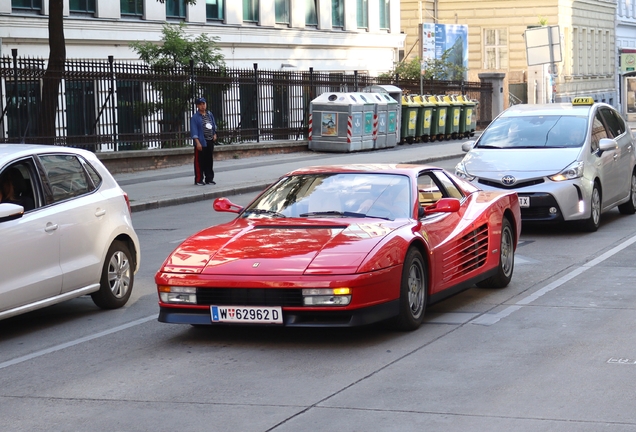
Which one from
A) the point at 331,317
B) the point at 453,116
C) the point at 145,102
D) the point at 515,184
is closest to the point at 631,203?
the point at 515,184

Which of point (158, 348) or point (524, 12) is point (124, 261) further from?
point (524, 12)

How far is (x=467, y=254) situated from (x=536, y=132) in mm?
6346

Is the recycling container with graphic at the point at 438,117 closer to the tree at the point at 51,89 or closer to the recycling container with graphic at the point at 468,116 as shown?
the recycling container with graphic at the point at 468,116

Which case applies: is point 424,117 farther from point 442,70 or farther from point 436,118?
point 442,70

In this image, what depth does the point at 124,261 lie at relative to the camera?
33.9ft

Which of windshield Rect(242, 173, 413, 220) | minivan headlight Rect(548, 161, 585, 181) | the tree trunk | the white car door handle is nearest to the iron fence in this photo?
the tree trunk

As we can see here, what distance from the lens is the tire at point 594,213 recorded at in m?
14.8

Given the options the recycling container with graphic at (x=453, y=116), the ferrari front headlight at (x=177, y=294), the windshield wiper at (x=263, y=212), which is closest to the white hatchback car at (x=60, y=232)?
the ferrari front headlight at (x=177, y=294)

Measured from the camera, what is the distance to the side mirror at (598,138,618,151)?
49.3 ft

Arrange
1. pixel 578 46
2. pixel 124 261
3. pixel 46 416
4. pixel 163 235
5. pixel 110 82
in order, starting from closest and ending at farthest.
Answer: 1. pixel 46 416
2. pixel 124 261
3. pixel 163 235
4. pixel 110 82
5. pixel 578 46

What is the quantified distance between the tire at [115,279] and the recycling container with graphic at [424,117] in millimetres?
29079

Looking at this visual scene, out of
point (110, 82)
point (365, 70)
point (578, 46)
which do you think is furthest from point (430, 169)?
point (578, 46)

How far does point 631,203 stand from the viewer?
55.5ft

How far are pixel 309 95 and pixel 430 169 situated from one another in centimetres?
2557
